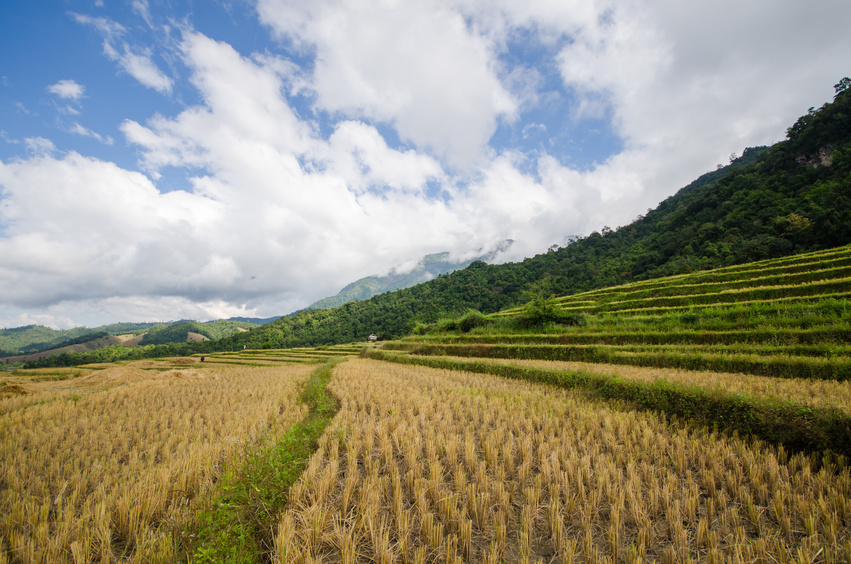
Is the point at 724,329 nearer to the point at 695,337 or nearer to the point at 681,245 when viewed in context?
the point at 695,337

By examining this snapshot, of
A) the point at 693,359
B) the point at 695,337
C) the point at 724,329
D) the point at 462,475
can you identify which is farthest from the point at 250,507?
the point at 724,329

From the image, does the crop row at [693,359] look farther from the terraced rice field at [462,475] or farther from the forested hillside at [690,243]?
the forested hillside at [690,243]

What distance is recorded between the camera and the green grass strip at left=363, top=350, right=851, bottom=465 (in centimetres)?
475

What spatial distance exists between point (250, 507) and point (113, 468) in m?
2.78

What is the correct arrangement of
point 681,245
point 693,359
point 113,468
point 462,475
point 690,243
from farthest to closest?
point 681,245, point 690,243, point 693,359, point 113,468, point 462,475

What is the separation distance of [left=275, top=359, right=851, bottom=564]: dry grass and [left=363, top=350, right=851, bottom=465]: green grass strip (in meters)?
0.53

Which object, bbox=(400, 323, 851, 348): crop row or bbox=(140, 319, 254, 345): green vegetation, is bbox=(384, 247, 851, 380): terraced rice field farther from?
bbox=(140, 319, 254, 345): green vegetation

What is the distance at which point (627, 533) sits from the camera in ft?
10.6

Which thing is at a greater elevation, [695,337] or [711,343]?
[695,337]

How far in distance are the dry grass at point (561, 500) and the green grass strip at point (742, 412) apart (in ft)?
1.75

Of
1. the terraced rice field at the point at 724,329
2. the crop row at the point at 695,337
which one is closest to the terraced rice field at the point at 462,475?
the terraced rice field at the point at 724,329

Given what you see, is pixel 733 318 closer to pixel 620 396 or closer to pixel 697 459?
pixel 620 396

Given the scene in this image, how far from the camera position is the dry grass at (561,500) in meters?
2.83

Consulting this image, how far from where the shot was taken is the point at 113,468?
4.40 metres
